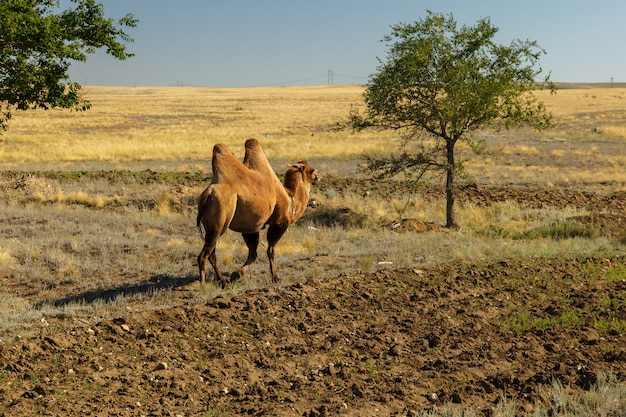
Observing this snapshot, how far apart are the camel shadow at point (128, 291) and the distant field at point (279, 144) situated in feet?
24.9

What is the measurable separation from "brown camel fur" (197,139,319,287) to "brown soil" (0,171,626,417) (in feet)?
3.52

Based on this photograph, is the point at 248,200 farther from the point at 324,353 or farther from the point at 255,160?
the point at 324,353

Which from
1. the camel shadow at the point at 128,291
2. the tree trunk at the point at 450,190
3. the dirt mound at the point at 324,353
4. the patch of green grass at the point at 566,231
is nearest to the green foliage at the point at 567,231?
the patch of green grass at the point at 566,231

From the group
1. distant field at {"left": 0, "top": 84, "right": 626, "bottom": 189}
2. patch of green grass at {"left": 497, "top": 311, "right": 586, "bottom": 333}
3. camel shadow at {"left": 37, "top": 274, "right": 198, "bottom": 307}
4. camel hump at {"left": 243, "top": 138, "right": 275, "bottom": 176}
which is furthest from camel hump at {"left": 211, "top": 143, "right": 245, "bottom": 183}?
distant field at {"left": 0, "top": 84, "right": 626, "bottom": 189}

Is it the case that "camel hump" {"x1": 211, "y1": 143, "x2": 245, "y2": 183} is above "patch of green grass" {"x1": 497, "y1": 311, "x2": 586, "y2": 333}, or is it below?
above

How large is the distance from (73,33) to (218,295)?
551 cm

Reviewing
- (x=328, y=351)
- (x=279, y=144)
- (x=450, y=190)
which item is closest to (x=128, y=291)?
(x=328, y=351)

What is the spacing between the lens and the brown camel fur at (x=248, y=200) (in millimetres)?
9984

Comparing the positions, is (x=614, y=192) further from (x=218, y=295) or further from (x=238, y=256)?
(x=218, y=295)

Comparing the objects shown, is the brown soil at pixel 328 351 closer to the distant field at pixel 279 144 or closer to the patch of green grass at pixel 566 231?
the patch of green grass at pixel 566 231

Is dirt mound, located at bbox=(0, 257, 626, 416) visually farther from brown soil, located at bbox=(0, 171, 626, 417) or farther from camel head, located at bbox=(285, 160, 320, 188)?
camel head, located at bbox=(285, 160, 320, 188)

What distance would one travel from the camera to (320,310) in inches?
370

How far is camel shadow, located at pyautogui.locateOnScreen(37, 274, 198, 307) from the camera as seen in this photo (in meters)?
9.89

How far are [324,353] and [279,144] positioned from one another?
128 ft
